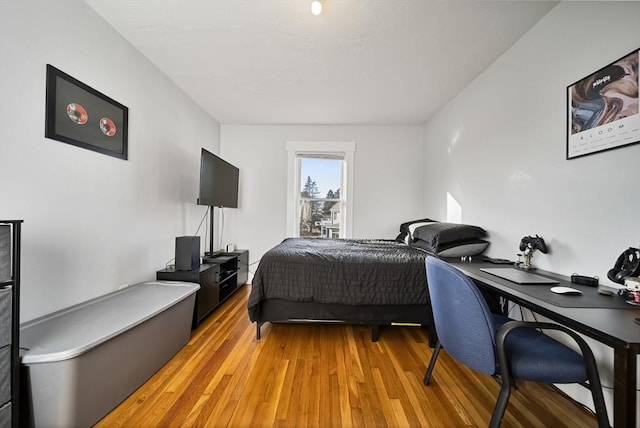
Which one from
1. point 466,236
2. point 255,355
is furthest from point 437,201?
point 255,355

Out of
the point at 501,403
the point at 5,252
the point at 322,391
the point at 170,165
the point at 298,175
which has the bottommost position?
the point at 322,391

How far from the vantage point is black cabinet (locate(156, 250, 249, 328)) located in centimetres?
239

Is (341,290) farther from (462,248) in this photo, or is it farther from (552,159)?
(552,159)

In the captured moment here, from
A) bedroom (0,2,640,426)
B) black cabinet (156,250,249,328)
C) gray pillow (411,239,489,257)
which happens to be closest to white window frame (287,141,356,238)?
black cabinet (156,250,249,328)

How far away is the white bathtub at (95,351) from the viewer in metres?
1.13

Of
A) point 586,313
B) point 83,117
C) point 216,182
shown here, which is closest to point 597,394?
point 586,313

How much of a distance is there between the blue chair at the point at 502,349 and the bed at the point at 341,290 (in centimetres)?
78

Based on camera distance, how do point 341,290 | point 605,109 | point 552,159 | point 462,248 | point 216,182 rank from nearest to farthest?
1. point 605,109
2. point 552,159
3. point 341,290
4. point 462,248
5. point 216,182

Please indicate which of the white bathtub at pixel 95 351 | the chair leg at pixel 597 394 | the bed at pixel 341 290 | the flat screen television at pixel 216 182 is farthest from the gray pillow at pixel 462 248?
the flat screen television at pixel 216 182

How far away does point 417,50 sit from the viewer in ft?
7.15

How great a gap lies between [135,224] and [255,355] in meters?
1.56

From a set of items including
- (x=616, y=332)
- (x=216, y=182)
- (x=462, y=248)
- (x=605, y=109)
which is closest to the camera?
(x=616, y=332)

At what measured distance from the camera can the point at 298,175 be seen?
4.18 metres

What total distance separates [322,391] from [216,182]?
2466mm
